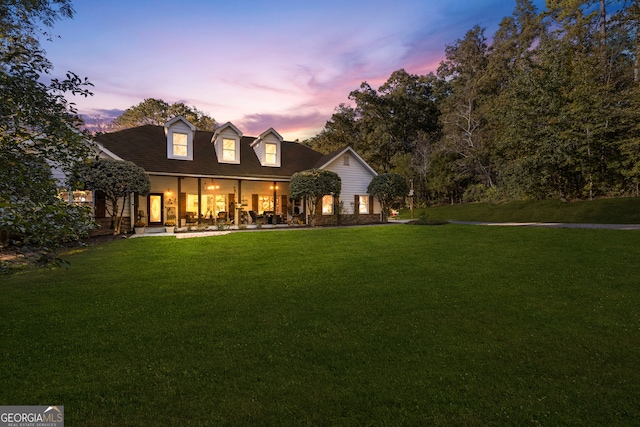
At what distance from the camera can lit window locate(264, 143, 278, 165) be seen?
2297cm

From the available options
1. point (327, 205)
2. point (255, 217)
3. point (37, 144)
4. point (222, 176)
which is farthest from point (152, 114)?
point (37, 144)

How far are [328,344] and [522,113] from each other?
29.4 meters

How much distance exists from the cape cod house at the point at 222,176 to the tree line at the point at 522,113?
549 inches

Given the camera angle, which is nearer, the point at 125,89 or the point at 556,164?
the point at 556,164

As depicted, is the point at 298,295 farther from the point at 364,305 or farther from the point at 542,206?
the point at 542,206

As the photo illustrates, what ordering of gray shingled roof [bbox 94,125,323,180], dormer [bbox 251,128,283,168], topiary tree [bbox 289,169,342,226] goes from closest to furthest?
gray shingled roof [bbox 94,125,323,180] → topiary tree [bbox 289,169,342,226] → dormer [bbox 251,128,283,168]

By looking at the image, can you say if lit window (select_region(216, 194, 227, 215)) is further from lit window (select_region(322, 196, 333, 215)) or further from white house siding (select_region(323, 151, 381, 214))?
white house siding (select_region(323, 151, 381, 214))

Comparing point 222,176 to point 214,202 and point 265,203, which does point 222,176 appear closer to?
point 214,202

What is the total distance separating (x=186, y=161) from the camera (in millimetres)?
20125

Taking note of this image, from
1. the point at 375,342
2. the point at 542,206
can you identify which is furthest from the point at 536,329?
the point at 542,206

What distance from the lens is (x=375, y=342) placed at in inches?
160

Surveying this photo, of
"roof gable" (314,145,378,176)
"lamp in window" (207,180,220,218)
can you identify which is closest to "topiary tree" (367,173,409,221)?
"roof gable" (314,145,378,176)

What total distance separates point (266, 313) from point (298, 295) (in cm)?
107

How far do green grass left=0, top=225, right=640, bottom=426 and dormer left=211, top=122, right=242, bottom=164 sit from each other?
1425 centimetres
